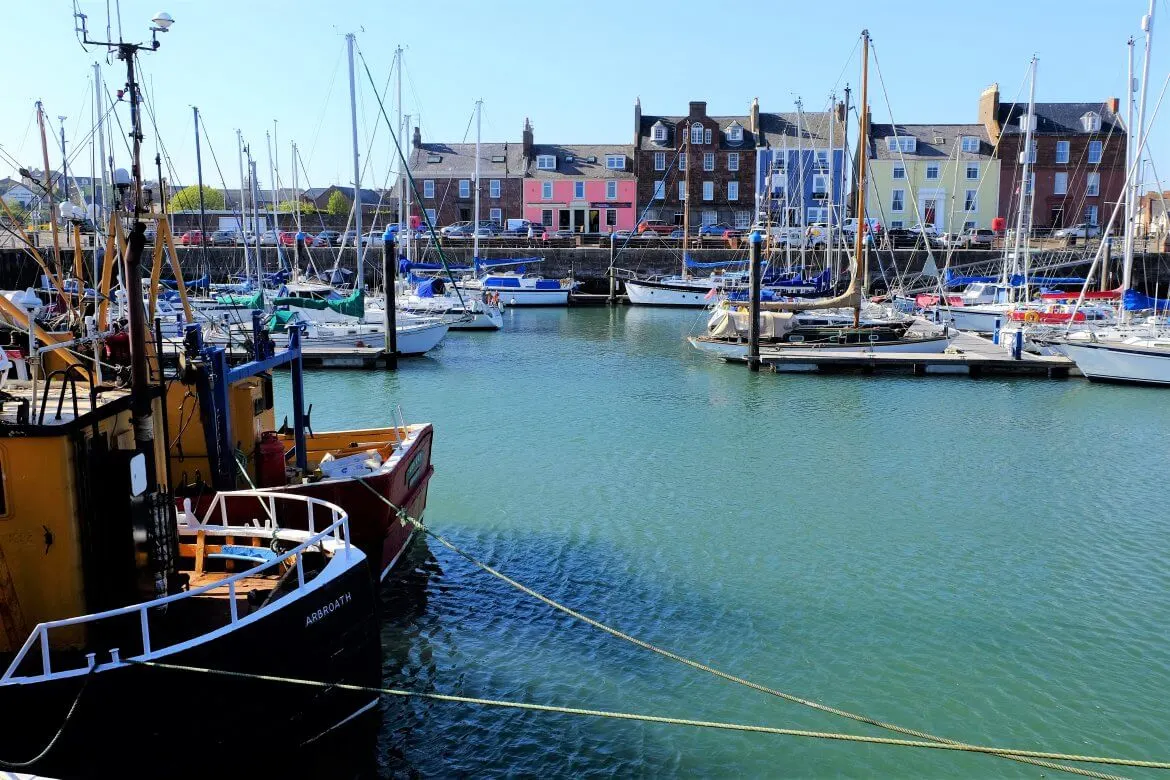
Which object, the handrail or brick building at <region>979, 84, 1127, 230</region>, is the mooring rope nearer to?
the handrail

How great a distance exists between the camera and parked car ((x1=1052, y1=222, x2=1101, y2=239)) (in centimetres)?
6279

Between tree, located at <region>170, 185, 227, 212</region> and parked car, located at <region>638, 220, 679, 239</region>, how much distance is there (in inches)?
1545

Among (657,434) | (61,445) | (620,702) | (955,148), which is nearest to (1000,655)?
(620,702)

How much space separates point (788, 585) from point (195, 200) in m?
93.4

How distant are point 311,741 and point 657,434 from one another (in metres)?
16.0

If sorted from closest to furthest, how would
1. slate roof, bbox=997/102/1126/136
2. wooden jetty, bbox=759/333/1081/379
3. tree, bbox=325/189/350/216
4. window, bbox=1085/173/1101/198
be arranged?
wooden jetty, bbox=759/333/1081/379, window, bbox=1085/173/1101/198, slate roof, bbox=997/102/1126/136, tree, bbox=325/189/350/216

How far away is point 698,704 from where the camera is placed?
1087 centimetres

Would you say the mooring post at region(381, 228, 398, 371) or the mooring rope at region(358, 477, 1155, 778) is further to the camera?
the mooring post at region(381, 228, 398, 371)

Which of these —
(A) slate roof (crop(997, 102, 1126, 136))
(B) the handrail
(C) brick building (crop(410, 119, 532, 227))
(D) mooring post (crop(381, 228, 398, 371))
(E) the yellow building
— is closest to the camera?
(B) the handrail

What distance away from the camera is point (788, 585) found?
46.8ft

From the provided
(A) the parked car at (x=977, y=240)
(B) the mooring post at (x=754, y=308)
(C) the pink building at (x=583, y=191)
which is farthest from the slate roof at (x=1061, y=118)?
(B) the mooring post at (x=754, y=308)

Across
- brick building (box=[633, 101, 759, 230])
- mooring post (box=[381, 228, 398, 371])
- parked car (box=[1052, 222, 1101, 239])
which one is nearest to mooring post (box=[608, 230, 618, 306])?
brick building (box=[633, 101, 759, 230])

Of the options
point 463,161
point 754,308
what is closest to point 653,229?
point 463,161

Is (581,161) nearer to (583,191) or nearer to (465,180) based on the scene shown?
(583,191)
